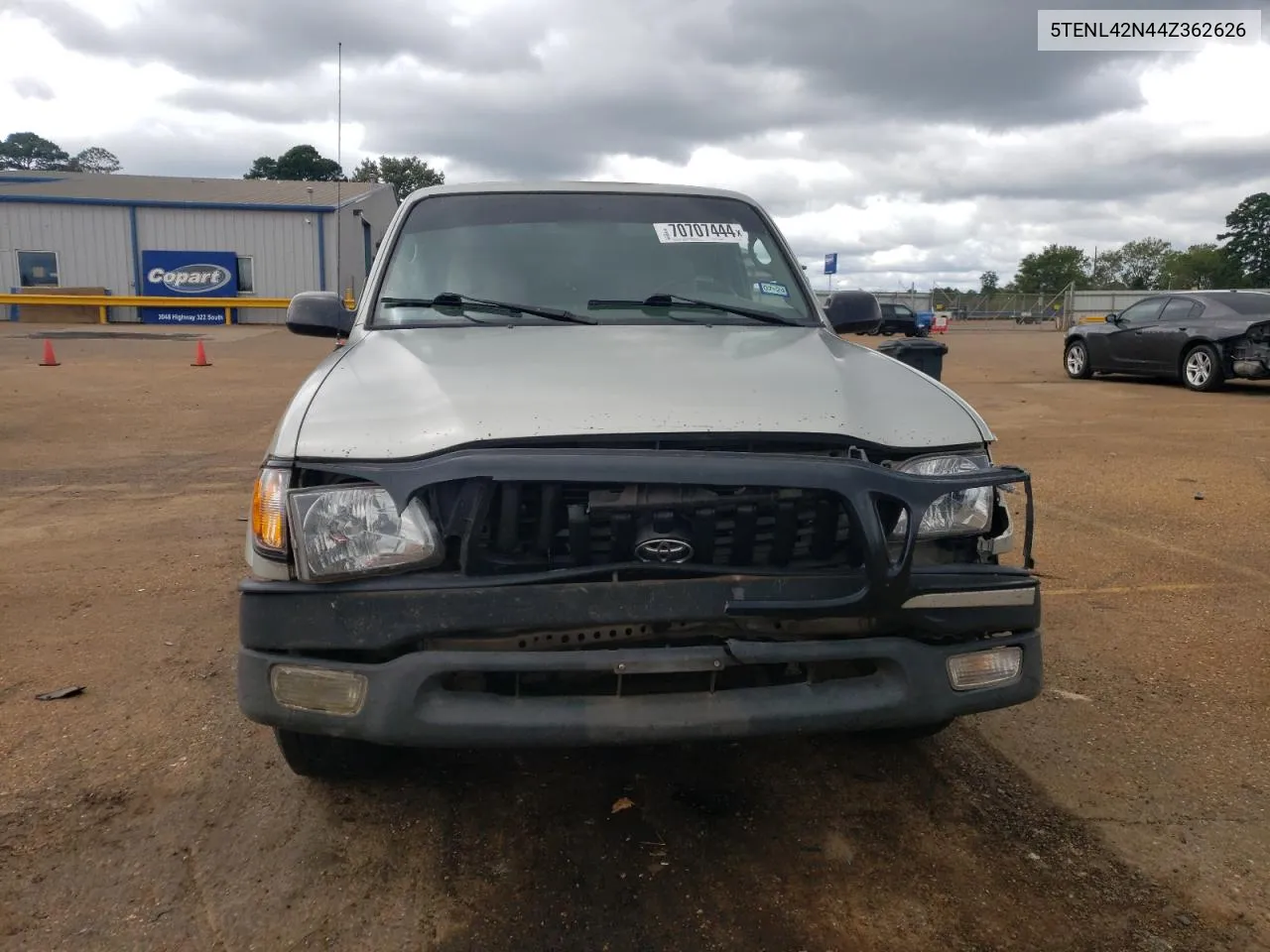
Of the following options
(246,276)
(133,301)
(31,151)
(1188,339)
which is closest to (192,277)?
(246,276)

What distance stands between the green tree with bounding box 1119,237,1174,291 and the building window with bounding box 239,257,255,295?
92.5 metres

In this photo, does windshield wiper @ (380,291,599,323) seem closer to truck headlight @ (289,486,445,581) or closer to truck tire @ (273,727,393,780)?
truck headlight @ (289,486,445,581)

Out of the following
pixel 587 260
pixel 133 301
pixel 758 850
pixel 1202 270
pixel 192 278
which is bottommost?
pixel 758 850

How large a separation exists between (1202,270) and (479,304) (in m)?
102

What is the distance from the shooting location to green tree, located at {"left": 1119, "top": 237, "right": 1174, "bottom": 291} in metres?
99.3

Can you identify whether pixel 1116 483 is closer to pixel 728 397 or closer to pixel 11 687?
pixel 728 397

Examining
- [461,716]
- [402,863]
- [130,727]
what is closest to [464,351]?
[461,716]

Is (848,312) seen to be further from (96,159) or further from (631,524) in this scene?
(96,159)

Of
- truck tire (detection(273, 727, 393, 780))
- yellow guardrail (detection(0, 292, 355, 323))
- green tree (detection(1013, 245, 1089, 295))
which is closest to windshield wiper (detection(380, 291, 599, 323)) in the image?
truck tire (detection(273, 727, 393, 780))

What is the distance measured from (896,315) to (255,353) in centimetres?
2149

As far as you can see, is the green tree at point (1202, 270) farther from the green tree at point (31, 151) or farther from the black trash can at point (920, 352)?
the green tree at point (31, 151)

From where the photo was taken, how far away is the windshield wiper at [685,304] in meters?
3.53

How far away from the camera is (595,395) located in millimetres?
2398

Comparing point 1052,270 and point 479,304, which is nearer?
point 479,304
